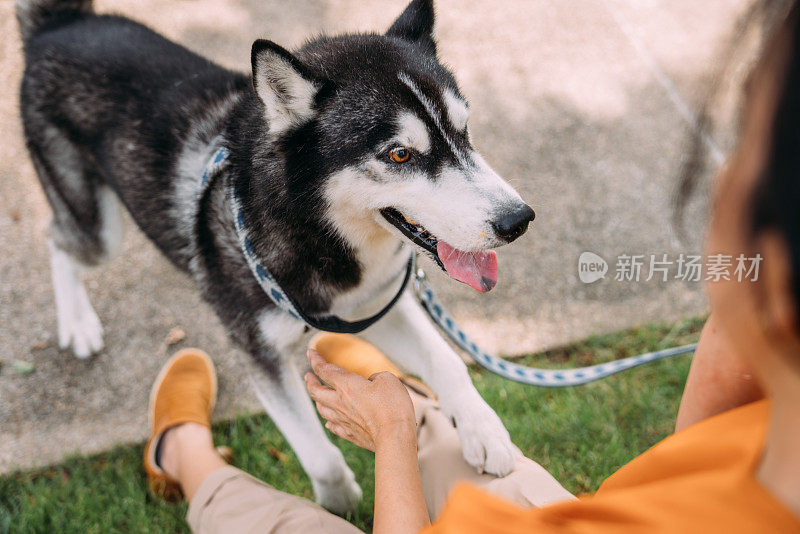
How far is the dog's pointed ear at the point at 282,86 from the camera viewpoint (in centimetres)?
165

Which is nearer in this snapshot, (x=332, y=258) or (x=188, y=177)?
(x=332, y=258)

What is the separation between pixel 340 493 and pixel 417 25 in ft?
5.85

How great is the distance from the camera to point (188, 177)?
222 centimetres

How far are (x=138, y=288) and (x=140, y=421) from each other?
740 mm

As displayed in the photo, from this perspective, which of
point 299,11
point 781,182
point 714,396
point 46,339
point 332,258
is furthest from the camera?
point 299,11

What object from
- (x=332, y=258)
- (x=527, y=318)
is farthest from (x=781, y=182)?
A: (x=527, y=318)

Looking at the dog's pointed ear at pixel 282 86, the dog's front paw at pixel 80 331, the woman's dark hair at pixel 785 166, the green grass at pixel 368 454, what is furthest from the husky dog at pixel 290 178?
the woman's dark hair at pixel 785 166

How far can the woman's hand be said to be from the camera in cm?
179

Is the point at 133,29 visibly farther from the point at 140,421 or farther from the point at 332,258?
the point at 140,421

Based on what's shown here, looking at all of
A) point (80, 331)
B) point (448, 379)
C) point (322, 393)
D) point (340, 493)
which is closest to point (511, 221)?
point (448, 379)

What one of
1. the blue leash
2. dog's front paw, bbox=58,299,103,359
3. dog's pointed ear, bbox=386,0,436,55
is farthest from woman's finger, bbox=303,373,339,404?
dog's front paw, bbox=58,299,103,359

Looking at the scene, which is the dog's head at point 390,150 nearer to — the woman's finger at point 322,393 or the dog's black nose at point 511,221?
the dog's black nose at point 511,221

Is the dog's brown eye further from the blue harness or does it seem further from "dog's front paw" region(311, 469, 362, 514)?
"dog's front paw" region(311, 469, 362, 514)

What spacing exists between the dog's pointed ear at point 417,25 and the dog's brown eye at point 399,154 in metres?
0.49
